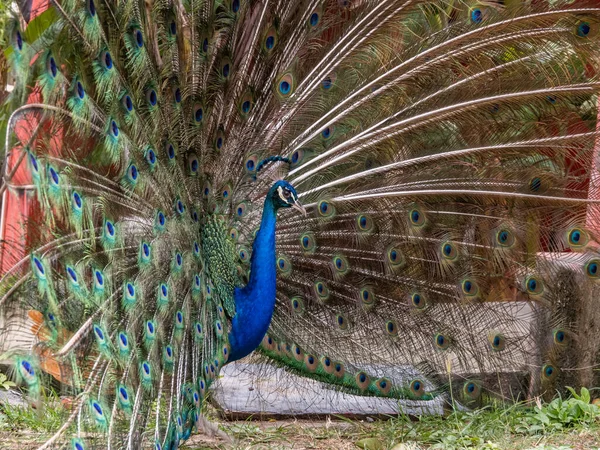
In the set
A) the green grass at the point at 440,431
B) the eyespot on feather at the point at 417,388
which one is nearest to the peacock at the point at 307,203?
the eyespot on feather at the point at 417,388

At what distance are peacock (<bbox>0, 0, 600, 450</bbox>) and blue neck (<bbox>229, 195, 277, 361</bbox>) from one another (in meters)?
0.01

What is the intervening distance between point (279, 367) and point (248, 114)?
134 centimetres

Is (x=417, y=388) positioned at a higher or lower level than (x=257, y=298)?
lower

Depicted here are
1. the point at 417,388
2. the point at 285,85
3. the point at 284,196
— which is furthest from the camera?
the point at 417,388

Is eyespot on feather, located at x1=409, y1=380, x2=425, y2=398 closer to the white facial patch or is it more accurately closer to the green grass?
the green grass

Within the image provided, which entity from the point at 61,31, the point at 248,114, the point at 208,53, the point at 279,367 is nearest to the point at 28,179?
the point at 61,31

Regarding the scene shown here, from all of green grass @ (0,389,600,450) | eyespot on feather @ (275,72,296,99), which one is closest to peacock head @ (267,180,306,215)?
eyespot on feather @ (275,72,296,99)

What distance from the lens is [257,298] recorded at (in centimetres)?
332

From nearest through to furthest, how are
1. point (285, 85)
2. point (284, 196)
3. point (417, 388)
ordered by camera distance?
1. point (284, 196)
2. point (285, 85)
3. point (417, 388)

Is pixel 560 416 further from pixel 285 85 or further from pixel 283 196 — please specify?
pixel 285 85

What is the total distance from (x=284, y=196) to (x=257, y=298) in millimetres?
469

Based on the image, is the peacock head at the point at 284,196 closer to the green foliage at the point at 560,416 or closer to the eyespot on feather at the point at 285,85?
the eyespot on feather at the point at 285,85

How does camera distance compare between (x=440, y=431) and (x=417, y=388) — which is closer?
(x=440, y=431)

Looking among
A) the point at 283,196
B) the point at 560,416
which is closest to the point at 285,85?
the point at 283,196
